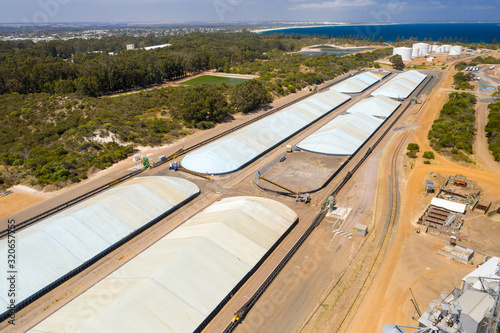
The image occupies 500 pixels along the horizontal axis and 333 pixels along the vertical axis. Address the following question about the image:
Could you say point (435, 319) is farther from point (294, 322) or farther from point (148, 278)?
point (148, 278)

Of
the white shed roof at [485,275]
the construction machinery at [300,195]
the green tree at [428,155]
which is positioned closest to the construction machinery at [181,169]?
the construction machinery at [300,195]

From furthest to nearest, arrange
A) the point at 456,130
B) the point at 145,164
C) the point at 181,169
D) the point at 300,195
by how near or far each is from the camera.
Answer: the point at 456,130
the point at 145,164
the point at 181,169
the point at 300,195

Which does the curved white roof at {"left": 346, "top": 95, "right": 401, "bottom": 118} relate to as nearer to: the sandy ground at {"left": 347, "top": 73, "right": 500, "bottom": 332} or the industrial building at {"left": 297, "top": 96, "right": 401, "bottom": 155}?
the industrial building at {"left": 297, "top": 96, "right": 401, "bottom": 155}

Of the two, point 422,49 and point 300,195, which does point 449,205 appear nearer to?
point 300,195

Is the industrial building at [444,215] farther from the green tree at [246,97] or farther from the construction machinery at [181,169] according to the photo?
the green tree at [246,97]

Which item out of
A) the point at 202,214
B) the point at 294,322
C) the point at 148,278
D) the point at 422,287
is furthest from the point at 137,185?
the point at 422,287

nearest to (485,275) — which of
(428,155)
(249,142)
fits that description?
(428,155)

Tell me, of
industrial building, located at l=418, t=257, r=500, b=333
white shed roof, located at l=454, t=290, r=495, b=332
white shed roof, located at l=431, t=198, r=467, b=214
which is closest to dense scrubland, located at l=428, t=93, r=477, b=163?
white shed roof, located at l=431, t=198, r=467, b=214
